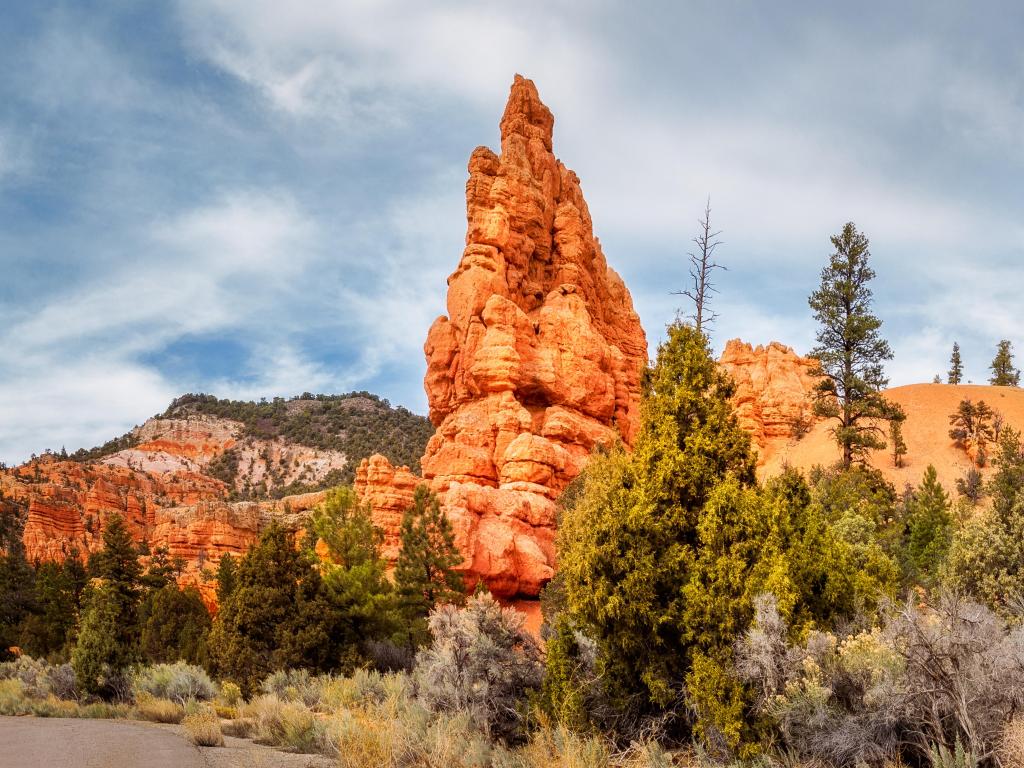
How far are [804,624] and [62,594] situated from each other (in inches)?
1603

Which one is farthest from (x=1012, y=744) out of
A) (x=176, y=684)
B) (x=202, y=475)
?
(x=202, y=475)

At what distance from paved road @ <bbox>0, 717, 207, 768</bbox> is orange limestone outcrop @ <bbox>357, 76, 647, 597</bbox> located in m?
19.8

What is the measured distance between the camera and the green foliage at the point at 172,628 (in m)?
Result: 31.7

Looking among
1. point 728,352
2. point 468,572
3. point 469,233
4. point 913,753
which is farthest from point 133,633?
point 728,352

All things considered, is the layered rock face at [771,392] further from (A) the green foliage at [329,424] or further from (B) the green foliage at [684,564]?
(B) the green foliage at [684,564]

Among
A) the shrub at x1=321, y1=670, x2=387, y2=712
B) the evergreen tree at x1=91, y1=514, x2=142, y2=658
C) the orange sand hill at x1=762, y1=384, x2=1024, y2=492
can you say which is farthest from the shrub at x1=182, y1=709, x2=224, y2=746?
the orange sand hill at x1=762, y1=384, x2=1024, y2=492

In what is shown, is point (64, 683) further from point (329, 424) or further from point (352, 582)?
point (329, 424)

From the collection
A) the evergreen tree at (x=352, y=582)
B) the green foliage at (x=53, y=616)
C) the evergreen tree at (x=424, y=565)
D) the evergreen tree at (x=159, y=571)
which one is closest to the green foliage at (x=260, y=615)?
the evergreen tree at (x=352, y=582)

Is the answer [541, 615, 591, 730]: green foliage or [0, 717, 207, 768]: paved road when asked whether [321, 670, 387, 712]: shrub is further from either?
[541, 615, 591, 730]: green foliage

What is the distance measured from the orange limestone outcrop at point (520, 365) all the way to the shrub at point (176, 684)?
1379 cm

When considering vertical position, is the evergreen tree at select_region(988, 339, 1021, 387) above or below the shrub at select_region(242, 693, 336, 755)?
above

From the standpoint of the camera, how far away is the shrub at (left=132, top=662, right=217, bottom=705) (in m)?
21.7

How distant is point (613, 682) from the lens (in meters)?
11.7

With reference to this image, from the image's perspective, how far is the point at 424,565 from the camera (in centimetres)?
2736
